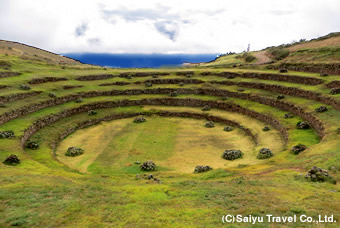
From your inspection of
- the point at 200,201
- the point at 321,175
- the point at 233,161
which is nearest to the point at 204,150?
the point at 233,161

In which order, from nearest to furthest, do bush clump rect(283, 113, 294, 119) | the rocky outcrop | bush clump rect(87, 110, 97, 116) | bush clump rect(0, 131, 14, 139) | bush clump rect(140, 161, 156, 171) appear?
bush clump rect(140, 161, 156, 171) < bush clump rect(0, 131, 14, 139) < bush clump rect(283, 113, 294, 119) < bush clump rect(87, 110, 97, 116) < the rocky outcrop

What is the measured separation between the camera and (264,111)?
48500mm

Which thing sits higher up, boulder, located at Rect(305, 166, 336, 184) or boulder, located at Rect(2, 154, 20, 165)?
boulder, located at Rect(305, 166, 336, 184)

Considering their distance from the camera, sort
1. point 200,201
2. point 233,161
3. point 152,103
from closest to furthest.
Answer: point 200,201 < point 233,161 < point 152,103

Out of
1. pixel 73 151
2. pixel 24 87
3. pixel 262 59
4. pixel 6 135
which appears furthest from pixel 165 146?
pixel 262 59

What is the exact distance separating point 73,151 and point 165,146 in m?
12.9

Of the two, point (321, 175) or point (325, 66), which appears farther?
point (325, 66)

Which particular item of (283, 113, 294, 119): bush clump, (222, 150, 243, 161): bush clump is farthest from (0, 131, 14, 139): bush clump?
(283, 113, 294, 119): bush clump

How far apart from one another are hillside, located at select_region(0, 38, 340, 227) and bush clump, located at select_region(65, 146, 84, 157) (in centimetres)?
18

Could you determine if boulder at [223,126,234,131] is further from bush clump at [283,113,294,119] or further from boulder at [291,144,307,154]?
boulder at [291,144,307,154]

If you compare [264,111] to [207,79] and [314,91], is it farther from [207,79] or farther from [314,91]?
[207,79]

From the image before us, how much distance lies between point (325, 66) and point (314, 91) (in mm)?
16235

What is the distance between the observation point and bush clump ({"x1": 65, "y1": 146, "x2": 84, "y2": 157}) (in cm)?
3553

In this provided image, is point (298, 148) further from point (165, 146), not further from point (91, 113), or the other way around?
point (91, 113)
